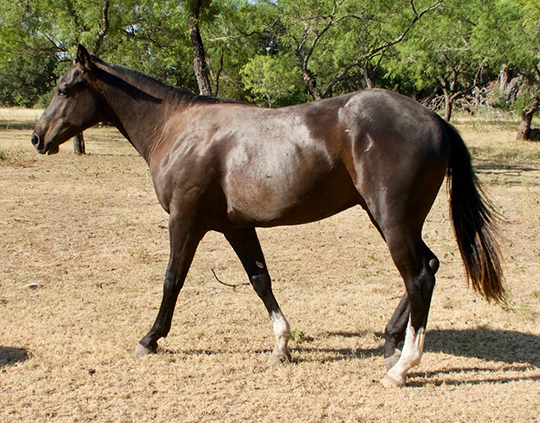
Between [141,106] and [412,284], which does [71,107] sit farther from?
[412,284]

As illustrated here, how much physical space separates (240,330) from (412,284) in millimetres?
1666

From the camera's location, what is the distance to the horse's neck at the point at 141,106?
4.36m

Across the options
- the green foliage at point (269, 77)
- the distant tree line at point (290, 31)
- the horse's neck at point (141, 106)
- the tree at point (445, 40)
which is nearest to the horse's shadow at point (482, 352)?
the horse's neck at point (141, 106)

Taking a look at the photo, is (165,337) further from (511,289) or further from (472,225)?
(511,289)

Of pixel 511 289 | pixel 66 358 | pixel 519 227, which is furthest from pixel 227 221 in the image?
pixel 519 227

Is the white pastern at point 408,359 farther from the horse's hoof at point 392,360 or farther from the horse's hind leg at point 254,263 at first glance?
the horse's hind leg at point 254,263

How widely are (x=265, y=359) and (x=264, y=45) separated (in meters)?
30.5

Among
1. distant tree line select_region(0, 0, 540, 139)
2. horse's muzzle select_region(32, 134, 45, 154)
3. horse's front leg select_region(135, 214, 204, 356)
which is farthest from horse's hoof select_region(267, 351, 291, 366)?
distant tree line select_region(0, 0, 540, 139)

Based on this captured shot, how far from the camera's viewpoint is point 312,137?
12.1 ft

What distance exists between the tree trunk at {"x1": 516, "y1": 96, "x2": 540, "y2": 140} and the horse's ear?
21.4 metres

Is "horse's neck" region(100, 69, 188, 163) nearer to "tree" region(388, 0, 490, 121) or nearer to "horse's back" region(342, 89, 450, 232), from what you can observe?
"horse's back" region(342, 89, 450, 232)

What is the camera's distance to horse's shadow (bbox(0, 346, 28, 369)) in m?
3.97

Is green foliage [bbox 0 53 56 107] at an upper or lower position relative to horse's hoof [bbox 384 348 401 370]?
lower

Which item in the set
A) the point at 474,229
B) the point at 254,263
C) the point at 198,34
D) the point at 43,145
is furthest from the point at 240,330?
the point at 198,34
